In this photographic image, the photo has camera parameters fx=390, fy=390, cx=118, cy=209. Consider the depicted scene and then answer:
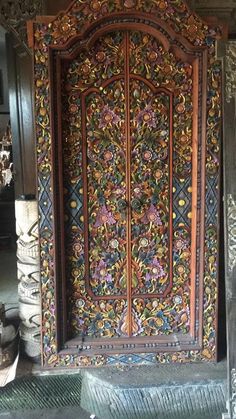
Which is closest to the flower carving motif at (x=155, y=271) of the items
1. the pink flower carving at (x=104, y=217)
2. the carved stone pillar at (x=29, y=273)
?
the pink flower carving at (x=104, y=217)

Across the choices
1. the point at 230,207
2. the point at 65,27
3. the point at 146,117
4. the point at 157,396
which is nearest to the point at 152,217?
the point at 230,207

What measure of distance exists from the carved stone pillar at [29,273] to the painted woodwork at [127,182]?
17cm

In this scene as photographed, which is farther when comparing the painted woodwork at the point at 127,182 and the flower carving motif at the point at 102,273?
the flower carving motif at the point at 102,273

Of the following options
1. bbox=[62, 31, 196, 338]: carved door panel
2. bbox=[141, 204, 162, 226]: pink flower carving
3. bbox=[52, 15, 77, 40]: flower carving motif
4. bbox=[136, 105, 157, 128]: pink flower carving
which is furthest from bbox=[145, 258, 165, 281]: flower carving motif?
bbox=[52, 15, 77, 40]: flower carving motif

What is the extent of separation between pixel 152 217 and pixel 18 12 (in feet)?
4.58

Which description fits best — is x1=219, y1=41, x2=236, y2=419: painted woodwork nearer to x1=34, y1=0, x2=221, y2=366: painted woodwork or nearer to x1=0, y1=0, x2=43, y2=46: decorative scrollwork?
x1=34, y1=0, x2=221, y2=366: painted woodwork

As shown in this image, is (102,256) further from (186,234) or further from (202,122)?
(202,122)

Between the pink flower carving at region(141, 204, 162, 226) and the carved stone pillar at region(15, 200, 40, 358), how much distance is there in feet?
2.14

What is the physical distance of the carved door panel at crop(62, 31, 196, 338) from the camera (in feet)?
7.02

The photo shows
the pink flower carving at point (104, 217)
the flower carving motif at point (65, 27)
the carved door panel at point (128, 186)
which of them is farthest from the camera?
the pink flower carving at point (104, 217)

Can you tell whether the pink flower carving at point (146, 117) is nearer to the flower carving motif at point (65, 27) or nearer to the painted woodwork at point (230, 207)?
the painted woodwork at point (230, 207)

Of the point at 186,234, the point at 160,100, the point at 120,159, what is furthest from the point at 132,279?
the point at 160,100

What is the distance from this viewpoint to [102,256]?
2.32 m

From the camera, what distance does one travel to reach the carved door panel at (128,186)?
214 centimetres
